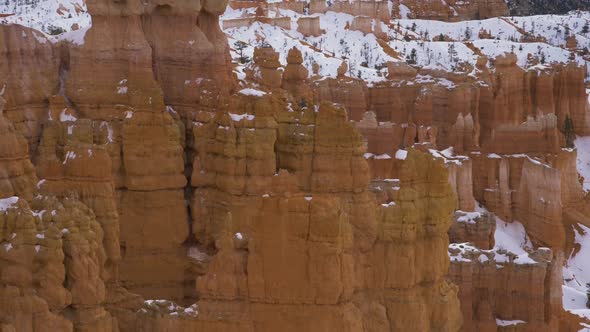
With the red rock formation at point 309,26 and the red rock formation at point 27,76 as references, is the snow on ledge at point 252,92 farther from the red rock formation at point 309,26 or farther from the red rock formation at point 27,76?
the red rock formation at point 309,26

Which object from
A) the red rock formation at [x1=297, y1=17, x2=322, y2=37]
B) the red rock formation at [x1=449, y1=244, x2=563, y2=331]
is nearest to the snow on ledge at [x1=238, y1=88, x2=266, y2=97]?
the red rock formation at [x1=449, y1=244, x2=563, y2=331]

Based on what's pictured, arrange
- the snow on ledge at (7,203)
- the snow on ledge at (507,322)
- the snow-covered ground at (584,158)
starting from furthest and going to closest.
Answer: the snow-covered ground at (584,158)
the snow on ledge at (507,322)
the snow on ledge at (7,203)

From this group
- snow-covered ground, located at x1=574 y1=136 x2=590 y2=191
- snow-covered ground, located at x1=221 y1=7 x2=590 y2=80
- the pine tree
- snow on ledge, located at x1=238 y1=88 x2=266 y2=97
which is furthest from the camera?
the pine tree

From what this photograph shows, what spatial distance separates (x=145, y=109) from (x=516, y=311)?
1187 cm

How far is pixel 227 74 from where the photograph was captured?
26406 millimetres

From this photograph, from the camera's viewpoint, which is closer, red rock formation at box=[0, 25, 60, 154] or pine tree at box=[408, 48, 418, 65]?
red rock formation at box=[0, 25, 60, 154]

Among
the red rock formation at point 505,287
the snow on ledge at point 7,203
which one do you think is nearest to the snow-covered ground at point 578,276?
the red rock formation at point 505,287

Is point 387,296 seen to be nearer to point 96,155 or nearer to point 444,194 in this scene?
point 444,194

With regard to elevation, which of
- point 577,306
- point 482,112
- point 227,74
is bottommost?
point 577,306

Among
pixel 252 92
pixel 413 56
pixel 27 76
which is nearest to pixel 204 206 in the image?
pixel 252 92

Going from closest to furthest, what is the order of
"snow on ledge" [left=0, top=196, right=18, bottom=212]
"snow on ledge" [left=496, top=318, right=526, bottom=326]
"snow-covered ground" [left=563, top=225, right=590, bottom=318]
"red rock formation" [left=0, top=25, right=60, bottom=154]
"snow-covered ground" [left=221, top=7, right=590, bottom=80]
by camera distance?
"snow on ledge" [left=0, top=196, right=18, bottom=212] → "red rock formation" [left=0, top=25, right=60, bottom=154] → "snow on ledge" [left=496, top=318, right=526, bottom=326] → "snow-covered ground" [left=563, top=225, right=590, bottom=318] → "snow-covered ground" [left=221, top=7, right=590, bottom=80]

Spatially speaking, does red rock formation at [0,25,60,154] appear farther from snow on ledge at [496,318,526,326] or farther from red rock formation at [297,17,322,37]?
red rock formation at [297,17,322,37]

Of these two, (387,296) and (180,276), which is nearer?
(387,296)

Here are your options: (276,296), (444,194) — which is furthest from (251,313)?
(444,194)
